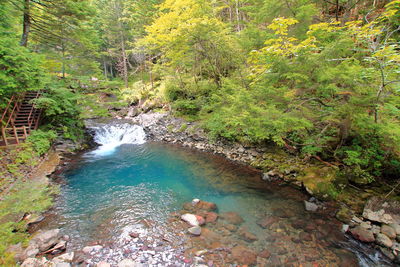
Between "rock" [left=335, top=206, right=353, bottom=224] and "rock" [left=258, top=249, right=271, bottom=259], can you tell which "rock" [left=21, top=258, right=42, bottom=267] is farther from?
"rock" [left=335, top=206, right=353, bottom=224]

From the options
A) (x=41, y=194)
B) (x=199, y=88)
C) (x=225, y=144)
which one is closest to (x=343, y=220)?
(x=225, y=144)

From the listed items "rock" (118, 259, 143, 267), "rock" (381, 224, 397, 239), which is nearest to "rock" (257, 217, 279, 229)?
"rock" (381, 224, 397, 239)

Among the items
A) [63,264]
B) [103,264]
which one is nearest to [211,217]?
[103,264]

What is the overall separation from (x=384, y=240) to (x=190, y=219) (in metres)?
4.09

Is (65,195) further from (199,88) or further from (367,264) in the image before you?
(199,88)

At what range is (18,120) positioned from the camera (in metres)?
7.81

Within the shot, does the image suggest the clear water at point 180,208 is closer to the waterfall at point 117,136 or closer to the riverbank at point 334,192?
the riverbank at point 334,192

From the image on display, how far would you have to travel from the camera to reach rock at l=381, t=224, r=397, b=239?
3.64 m

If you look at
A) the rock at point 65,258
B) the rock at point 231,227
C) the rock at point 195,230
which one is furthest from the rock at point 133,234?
the rock at point 231,227

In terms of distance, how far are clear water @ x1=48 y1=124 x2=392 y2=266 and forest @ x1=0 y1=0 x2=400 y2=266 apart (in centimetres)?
178

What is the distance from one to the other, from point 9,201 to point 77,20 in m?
8.24

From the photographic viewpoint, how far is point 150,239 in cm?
396

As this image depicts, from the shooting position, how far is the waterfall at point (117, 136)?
1166 centimetres

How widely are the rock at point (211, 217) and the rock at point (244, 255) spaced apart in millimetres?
945
